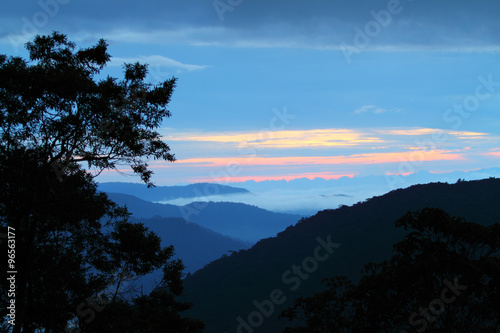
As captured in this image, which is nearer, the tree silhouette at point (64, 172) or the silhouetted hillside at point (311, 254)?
the tree silhouette at point (64, 172)

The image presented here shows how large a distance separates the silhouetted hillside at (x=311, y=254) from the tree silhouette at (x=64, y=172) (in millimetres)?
51479

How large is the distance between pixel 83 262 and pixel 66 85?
5891 mm

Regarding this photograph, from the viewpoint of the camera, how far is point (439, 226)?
1048 cm

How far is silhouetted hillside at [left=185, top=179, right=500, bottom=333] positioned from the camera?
7231 centimetres

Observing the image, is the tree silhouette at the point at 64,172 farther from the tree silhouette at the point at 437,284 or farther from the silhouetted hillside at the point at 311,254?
the silhouetted hillside at the point at 311,254

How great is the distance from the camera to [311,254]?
8388 cm

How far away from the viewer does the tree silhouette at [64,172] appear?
40.8 ft

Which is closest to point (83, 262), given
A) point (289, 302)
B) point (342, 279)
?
point (342, 279)

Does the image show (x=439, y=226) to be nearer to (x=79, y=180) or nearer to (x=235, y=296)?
(x=79, y=180)

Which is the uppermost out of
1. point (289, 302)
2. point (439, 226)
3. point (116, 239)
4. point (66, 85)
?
point (66, 85)

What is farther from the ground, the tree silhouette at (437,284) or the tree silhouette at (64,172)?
the tree silhouette at (64,172)

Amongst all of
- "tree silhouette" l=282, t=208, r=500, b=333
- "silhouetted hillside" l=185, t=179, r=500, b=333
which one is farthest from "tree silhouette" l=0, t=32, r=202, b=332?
"silhouetted hillside" l=185, t=179, r=500, b=333

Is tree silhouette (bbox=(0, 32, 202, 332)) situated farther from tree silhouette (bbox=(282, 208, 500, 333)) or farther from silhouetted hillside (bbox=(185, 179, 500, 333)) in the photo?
silhouetted hillside (bbox=(185, 179, 500, 333))

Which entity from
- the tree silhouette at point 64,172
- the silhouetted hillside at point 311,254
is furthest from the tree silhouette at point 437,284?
the silhouetted hillside at point 311,254
